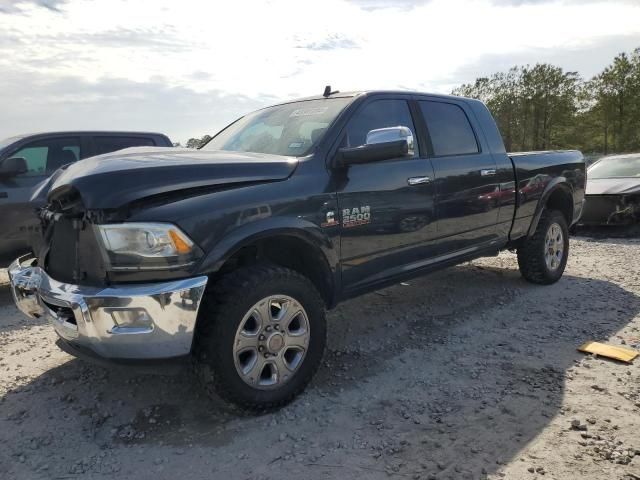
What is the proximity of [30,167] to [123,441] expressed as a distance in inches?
158

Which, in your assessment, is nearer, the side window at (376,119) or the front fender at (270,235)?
the front fender at (270,235)

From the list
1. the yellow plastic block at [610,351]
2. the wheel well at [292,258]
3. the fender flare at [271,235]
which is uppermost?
the fender flare at [271,235]

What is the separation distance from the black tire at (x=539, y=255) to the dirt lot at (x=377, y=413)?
0.88 m

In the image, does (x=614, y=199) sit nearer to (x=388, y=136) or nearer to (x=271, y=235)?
(x=388, y=136)

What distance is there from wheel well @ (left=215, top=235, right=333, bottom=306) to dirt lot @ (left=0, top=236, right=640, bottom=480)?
65 centimetres

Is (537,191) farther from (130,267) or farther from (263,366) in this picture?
(130,267)

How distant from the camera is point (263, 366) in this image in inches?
111

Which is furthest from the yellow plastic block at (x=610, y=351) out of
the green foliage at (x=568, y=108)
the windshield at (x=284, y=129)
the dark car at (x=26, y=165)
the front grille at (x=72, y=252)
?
the green foliage at (x=568, y=108)

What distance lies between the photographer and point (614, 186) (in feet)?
26.6

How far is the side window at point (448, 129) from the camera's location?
4086mm

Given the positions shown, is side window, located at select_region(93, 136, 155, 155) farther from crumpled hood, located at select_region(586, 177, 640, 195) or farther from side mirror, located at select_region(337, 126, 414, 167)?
crumpled hood, located at select_region(586, 177, 640, 195)

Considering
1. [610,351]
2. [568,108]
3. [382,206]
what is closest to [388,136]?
[382,206]

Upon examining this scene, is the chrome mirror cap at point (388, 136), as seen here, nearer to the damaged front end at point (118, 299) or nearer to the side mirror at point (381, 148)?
the side mirror at point (381, 148)

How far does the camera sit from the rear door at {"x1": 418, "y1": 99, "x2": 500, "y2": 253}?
3982mm
